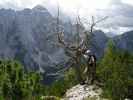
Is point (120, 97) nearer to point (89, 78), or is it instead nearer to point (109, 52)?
point (89, 78)

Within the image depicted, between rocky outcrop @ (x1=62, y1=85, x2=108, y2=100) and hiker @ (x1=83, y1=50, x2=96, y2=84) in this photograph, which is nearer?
rocky outcrop @ (x1=62, y1=85, x2=108, y2=100)

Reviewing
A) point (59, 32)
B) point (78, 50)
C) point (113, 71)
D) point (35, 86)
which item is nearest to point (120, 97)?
point (113, 71)

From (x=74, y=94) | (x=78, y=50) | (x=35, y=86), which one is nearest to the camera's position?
(x=74, y=94)

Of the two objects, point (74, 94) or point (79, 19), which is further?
point (79, 19)

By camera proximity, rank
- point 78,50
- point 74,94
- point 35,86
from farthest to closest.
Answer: point 35,86, point 78,50, point 74,94

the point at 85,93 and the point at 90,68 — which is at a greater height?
the point at 90,68

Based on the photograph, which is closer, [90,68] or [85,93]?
[85,93]

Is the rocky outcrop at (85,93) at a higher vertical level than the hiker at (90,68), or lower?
lower

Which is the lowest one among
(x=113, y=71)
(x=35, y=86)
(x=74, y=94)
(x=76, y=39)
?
(x=35, y=86)

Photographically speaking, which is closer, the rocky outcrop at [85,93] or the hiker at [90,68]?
the rocky outcrop at [85,93]

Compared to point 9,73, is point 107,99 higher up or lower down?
higher up

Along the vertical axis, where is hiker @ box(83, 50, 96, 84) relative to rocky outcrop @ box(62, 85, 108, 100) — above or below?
above

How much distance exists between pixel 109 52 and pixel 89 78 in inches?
171

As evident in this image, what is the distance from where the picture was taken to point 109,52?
37.1m
